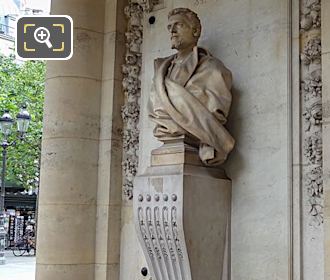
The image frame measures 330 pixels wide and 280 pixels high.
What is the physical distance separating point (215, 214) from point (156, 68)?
4.38 ft

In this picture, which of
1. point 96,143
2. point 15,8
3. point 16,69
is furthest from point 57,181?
point 15,8

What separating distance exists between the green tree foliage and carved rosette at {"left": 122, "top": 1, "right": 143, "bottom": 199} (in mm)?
13015

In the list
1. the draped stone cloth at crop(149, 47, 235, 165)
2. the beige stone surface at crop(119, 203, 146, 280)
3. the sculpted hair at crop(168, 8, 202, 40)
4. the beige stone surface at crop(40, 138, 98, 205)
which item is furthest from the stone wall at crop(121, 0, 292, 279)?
the beige stone surface at crop(40, 138, 98, 205)

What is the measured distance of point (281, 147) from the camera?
15.9 ft

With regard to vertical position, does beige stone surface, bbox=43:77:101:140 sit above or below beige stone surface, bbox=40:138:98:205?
above

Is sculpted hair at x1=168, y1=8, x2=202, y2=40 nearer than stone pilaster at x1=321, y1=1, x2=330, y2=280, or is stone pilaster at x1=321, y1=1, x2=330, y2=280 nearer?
stone pilaster at x1=321, y1=1, x2=330, y2=280

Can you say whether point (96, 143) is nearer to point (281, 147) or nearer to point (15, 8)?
point (281, 147)

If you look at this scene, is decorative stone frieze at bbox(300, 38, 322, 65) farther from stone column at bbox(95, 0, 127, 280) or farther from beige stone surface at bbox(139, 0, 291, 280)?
stone column at bbox(95, 0, 127, 280)

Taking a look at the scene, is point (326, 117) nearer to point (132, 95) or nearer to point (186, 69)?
point (186, 69)

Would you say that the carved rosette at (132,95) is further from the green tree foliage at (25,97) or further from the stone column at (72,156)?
the green tree foliage at (25,97)

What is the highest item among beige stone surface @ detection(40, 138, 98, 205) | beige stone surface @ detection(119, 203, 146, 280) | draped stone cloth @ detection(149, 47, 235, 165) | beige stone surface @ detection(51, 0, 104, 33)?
beige stone surface @ detection(51, 0, 104, 33)

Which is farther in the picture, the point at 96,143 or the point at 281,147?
the point at 96,143

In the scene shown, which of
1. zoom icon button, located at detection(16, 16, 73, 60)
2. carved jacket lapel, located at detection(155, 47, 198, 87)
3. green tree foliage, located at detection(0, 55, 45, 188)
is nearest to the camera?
zoom icon button, located at detection(16, 16, 73, 60)

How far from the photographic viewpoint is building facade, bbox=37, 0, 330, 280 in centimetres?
469
